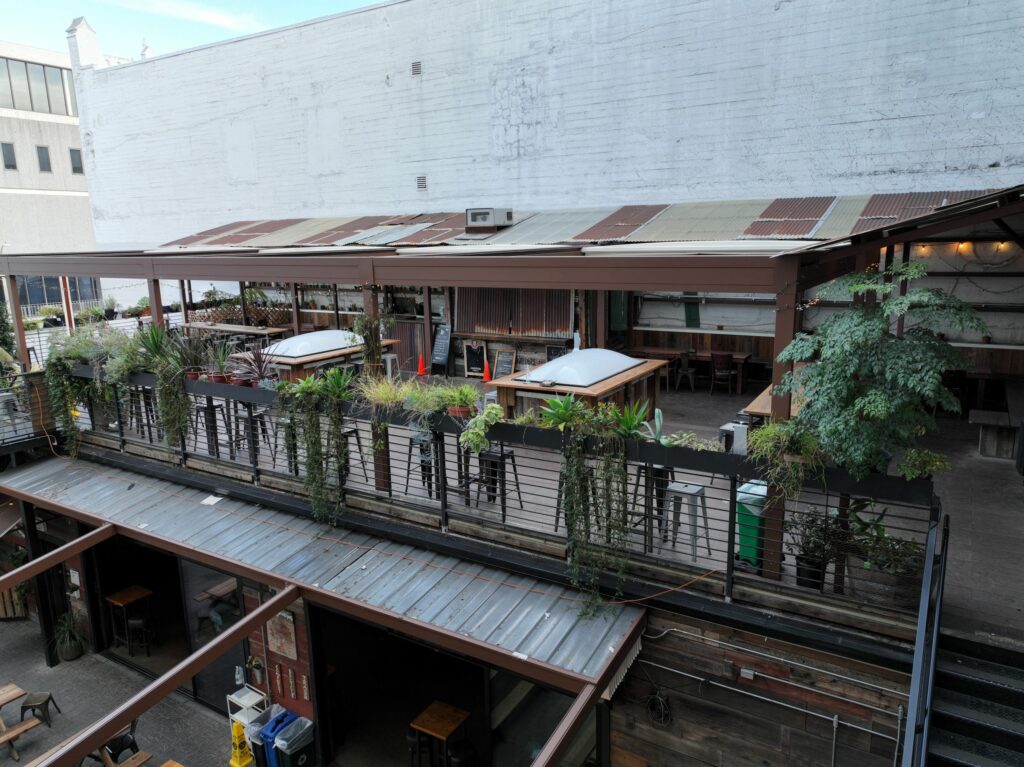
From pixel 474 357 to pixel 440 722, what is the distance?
7650mm

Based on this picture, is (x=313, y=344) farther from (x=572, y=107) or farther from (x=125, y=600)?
(x=572, y=107)

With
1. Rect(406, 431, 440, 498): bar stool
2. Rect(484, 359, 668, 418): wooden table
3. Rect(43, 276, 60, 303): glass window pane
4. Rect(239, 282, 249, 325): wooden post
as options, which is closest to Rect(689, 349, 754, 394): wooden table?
Rect(484, 359, 668, 418): wooden table

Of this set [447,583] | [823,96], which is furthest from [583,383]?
[823,96]

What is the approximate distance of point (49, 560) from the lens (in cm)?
750

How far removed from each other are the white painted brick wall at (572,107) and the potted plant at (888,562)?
8290 millimetres

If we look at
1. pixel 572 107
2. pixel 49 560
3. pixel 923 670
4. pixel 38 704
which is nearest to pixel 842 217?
pixel 572 107

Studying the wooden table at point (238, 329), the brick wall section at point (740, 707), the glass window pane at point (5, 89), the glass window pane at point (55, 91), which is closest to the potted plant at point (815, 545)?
the brick wall section at point (740, 707)

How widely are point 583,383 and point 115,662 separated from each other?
8.51 meters

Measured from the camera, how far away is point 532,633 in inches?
212

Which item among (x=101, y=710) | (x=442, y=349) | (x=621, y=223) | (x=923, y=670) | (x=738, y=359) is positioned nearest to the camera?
(x=923, y=670)

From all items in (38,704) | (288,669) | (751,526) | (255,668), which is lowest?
(38,704)

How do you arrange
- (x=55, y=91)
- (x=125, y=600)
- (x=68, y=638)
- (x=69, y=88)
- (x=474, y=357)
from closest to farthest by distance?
(x=125, y=600)
(x=68, y=638)
(x=474, y=357)
(x=55, y=91)
(x=69, y=88)

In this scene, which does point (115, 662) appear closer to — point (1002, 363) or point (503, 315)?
point (503, 315)

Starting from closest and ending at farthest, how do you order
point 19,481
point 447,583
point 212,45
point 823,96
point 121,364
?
point 447,583, point 121,364, point 19,481, point 823,96, point 212,45
